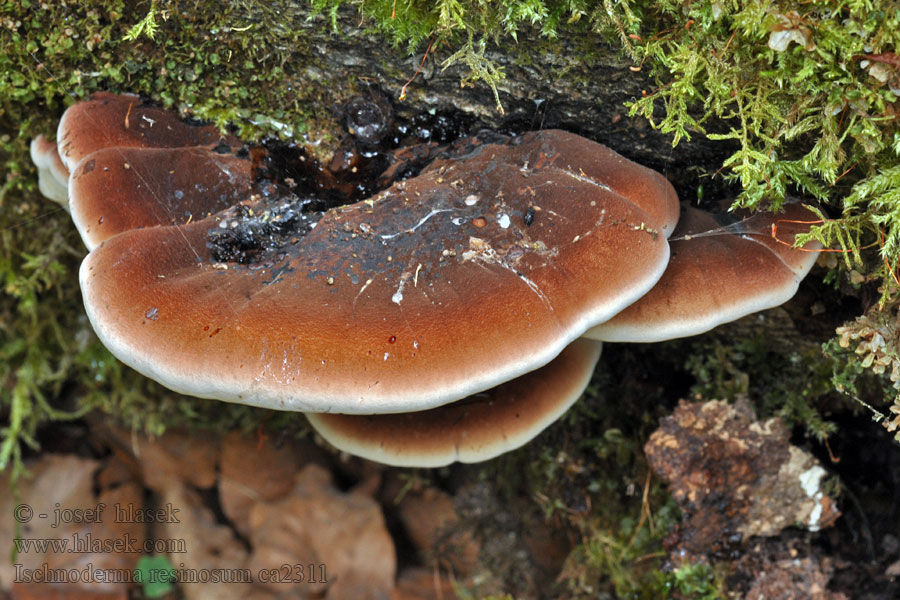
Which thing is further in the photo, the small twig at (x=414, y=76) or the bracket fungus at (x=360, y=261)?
the small twig at (x=414, y=76)

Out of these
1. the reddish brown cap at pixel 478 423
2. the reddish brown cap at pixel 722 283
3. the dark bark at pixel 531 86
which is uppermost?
the dark bark at pixel 531 86

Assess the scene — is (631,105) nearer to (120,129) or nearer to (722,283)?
(722,283)

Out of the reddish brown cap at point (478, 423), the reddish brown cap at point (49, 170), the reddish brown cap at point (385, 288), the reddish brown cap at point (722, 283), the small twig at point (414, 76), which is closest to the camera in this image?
the reddish brown cap at point (385, 288)

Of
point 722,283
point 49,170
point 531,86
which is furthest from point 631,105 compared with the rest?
point 49,170

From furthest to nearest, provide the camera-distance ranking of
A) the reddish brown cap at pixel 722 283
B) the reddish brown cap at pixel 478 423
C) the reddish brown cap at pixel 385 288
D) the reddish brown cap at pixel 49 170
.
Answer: the reddish brown cap at pixel 478 423 < the reddish brown cap at pixel 49 170 < the reddish brown cap at pixel 722 283 < the reddish brown cap at pixel 385 288

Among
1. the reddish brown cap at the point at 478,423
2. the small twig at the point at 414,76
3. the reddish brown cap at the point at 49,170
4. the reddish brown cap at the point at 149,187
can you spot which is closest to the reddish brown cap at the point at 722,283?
the reddish brown cap at the point at 478,423

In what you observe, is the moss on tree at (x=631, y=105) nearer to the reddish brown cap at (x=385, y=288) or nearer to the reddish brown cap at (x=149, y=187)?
the reddish brown cap at (x=149, y=187)

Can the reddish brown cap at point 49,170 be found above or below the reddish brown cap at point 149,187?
below

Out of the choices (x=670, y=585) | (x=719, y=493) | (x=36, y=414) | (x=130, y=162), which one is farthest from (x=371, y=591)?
(x=130, y=162)
